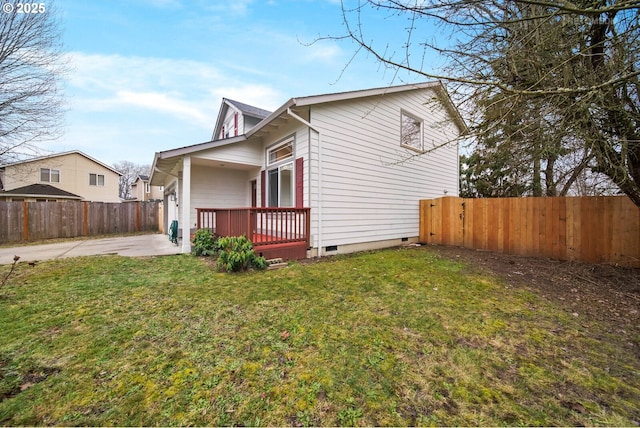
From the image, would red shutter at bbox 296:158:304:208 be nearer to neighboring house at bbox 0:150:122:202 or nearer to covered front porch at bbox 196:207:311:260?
covered front porch at bbox 196:207:311:260

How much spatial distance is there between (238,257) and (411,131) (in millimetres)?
7881

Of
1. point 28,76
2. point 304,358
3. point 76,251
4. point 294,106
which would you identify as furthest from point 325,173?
point 28,76

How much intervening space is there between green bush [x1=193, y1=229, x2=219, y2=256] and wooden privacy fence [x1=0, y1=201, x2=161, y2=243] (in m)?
10.2

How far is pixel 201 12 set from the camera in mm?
7027

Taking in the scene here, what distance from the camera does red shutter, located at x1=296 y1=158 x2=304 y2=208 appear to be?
6.68 meters

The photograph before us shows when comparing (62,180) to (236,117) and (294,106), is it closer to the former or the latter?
(236,117)

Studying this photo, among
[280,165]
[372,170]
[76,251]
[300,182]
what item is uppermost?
[280,165]

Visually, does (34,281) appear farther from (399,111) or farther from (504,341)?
(399,111)

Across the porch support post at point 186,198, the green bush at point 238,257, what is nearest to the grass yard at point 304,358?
the green bush at point 238,257

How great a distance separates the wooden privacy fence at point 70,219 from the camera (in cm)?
1098

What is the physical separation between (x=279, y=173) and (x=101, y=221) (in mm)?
12496

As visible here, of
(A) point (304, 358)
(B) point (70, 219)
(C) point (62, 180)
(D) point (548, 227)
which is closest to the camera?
(A) point (304, 358)

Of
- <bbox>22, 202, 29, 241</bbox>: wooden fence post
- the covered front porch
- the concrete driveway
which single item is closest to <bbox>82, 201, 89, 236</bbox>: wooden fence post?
<bbox>22, 202, 29, 241</bbox>: wooden fence post

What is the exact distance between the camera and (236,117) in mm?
12070
